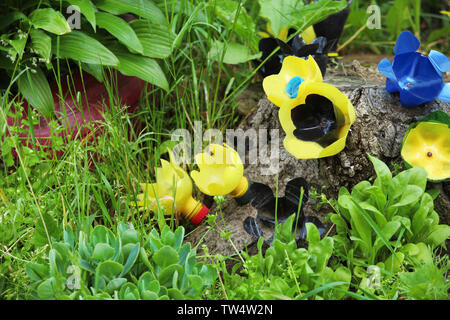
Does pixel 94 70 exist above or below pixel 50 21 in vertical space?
below

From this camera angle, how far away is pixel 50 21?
1.42 metres

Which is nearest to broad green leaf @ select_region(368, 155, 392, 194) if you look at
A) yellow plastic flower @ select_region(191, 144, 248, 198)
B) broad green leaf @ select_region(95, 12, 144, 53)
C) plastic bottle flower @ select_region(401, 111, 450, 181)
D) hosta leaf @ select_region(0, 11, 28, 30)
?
plastic bottle flower @ select_region(401, 111, 450, 181)

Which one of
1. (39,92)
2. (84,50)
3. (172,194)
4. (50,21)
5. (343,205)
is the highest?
(50,21)

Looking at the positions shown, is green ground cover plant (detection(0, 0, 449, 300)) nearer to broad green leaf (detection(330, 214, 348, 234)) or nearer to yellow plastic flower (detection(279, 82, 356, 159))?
broad green leaf (detection(330, 214, 348, 234))

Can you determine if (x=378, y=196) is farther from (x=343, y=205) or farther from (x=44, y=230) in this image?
(x=44, y=230)

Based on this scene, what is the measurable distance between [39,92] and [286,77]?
0.81 metres

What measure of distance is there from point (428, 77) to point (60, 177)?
1.06 m

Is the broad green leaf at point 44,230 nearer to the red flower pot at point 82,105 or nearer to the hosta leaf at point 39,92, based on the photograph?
the red flower pot at point 82,105

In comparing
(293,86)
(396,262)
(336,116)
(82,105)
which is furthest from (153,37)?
(396,262)

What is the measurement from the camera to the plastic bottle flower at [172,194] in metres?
1.31

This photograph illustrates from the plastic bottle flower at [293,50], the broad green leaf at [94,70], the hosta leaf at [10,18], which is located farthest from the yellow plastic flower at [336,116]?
the hosta leaf at [10,18]

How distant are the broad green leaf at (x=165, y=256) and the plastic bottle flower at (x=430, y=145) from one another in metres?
0.63

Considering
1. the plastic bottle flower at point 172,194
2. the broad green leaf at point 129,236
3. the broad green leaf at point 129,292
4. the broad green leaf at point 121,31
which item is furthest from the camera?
the broad green leaf at point 121,31
